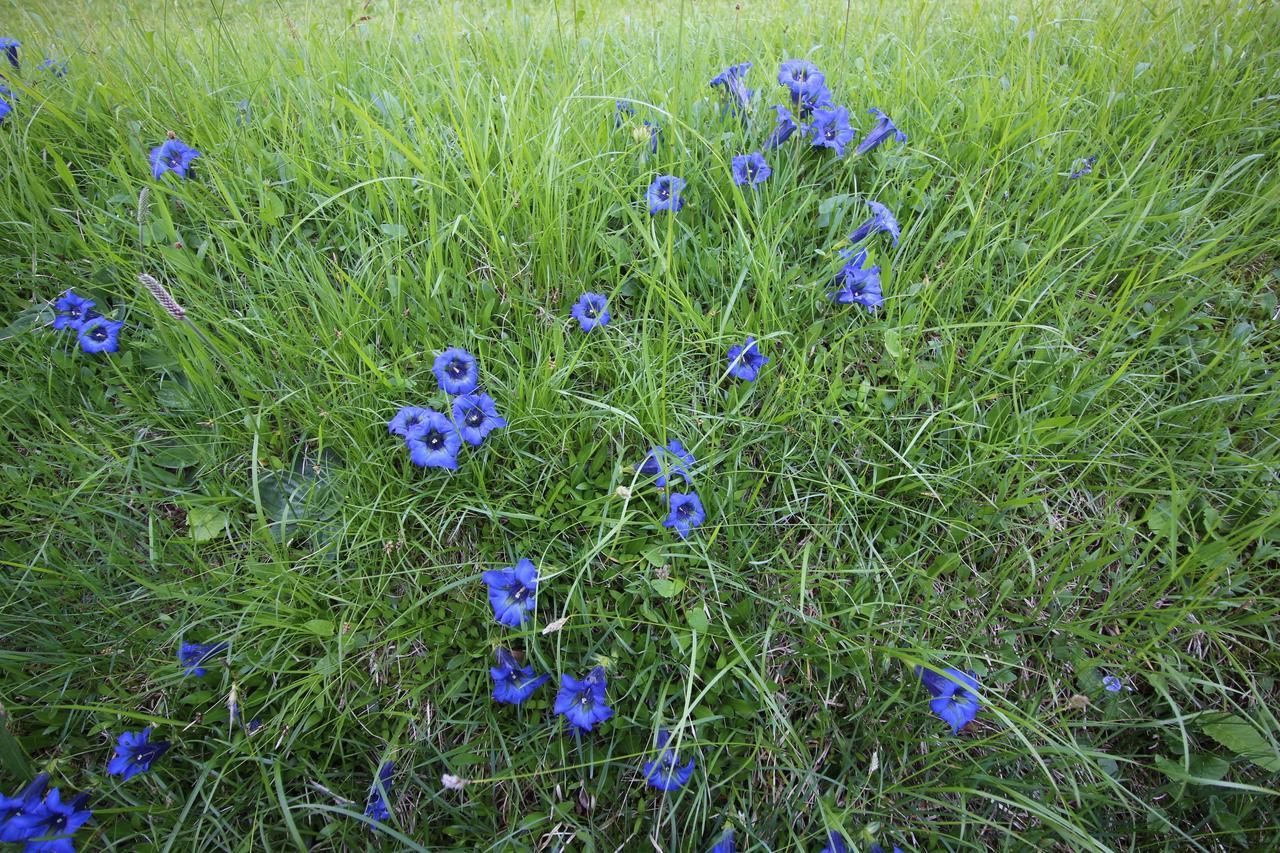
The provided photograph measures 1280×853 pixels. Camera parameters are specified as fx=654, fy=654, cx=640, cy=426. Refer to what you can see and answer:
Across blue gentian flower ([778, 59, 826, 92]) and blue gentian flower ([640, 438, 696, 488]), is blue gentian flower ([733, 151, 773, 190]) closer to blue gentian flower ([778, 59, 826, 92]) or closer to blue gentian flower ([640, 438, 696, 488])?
blue gentian flower ([778, 59, 826, 92])

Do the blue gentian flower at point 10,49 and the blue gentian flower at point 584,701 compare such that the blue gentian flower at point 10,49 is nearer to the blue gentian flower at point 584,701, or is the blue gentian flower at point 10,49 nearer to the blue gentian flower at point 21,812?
the blue gentian flower at point 21,812

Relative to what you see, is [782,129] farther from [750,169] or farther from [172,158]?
[172,158]

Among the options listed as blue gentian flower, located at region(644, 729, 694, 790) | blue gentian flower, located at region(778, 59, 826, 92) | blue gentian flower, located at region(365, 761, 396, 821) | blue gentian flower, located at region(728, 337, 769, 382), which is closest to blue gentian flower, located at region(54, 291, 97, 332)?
blue gentian flower, located at region(365, 761, 396, 821)

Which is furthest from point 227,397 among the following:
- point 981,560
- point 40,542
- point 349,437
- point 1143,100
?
point 1143,100

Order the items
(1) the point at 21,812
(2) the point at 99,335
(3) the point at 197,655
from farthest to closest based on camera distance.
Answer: (2) the point at 99,335, (3) the point at 197,655, (1) the point at 21,812

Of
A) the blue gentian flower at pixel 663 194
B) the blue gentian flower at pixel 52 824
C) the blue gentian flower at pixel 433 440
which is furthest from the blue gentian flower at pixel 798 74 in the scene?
the blue gentian flower at pixel 52 824

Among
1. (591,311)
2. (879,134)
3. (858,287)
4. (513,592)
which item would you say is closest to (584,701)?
(513,592)
